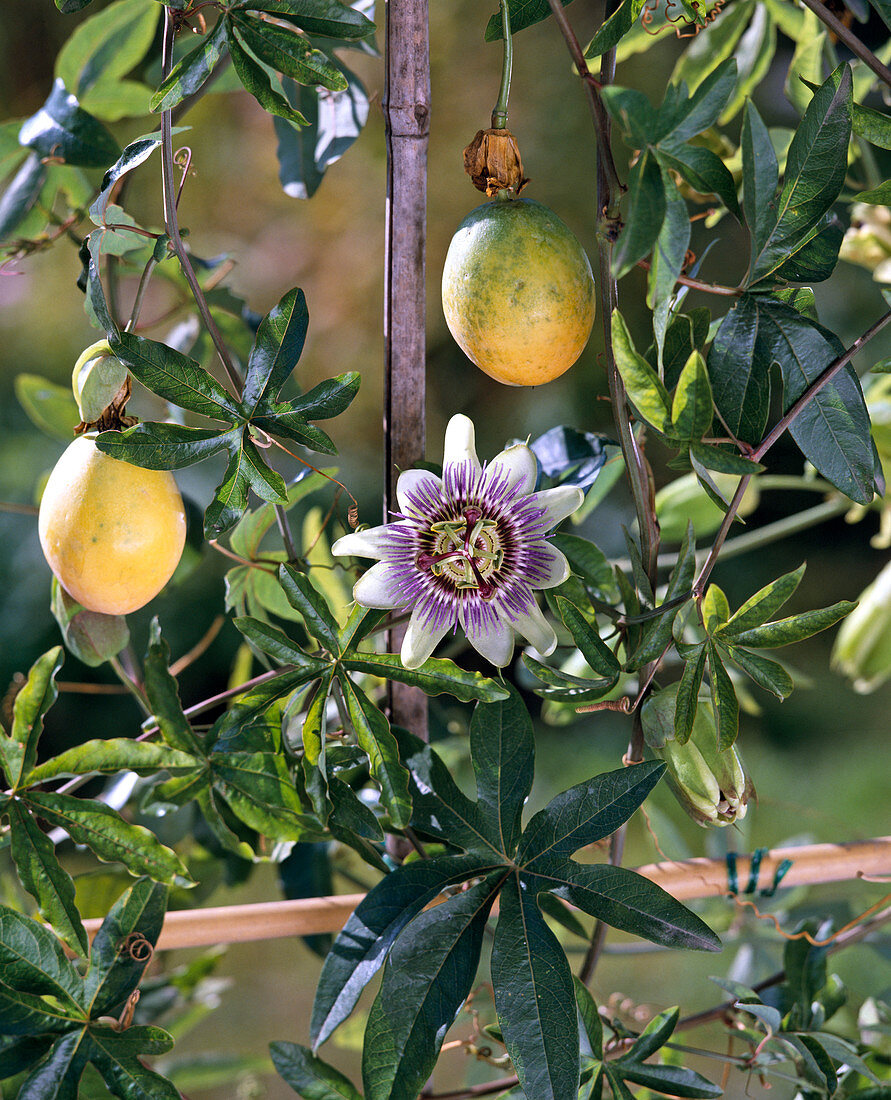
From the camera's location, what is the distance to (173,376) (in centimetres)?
33

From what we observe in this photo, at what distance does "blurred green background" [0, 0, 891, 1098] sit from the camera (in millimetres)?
1092

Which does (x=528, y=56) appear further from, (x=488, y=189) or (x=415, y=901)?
(x=415, y=901)

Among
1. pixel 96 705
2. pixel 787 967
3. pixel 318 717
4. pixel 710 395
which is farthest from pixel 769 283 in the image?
pixel 96 705

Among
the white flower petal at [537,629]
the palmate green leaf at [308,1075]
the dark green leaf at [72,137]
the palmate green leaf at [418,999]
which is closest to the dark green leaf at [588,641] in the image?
the white flower petal at [537,629]

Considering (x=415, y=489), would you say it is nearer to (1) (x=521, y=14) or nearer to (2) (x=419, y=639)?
(2) (x=419, y=639)

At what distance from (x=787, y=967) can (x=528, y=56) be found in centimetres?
104

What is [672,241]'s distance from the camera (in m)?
0.27

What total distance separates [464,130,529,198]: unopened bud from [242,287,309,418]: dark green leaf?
0.27 ft

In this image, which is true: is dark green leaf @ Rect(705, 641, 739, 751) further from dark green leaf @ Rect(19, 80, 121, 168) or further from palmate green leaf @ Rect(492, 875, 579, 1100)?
dark green leaf @ Rect(19, 80, 121, 168)

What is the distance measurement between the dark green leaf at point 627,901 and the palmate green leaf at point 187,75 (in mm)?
301

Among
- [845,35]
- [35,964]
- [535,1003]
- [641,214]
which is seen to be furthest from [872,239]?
[35,964]

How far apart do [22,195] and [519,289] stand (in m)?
0.33

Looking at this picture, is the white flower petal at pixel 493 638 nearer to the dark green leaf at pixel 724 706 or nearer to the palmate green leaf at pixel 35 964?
the dark green leaf at pixel 724 706

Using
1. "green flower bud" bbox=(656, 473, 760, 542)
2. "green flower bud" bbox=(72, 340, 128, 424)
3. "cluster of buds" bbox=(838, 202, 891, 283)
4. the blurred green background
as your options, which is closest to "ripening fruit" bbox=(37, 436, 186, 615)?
"green flower bud" bbox=(72, 340, 128, 424)
